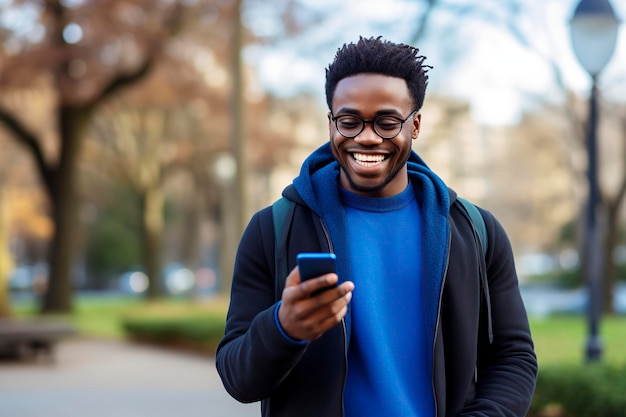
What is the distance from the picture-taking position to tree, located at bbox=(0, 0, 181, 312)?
2064 centimetres

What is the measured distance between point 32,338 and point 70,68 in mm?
8446

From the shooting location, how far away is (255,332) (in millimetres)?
1998

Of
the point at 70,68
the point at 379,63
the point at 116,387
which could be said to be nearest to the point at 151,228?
the point at 70,68

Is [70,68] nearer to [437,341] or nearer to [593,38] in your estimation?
[593,38]

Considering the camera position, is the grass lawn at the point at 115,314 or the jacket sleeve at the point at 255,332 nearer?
the jacket sleeve at the point at 255,332

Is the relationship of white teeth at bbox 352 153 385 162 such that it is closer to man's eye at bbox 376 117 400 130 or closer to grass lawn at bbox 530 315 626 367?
man's eye at bbox 376 117 400 130

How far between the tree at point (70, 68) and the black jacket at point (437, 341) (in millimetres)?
18958

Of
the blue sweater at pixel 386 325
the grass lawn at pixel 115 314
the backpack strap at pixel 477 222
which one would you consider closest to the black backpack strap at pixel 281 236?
the blue sweater at pixel 386 325

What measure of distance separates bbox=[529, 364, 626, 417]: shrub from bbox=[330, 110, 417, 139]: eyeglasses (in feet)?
18.8

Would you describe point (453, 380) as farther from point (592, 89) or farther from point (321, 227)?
point (592, 89)

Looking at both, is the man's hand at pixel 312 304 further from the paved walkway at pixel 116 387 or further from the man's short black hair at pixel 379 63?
the paved walkway at pixel 116 387

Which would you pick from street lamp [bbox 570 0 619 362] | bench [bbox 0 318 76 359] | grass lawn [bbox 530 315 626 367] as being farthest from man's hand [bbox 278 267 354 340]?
bench [bbox 0 318 76 359]

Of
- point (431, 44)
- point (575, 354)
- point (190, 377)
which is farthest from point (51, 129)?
point (575, 354)

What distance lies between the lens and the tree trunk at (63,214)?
2330 cm
